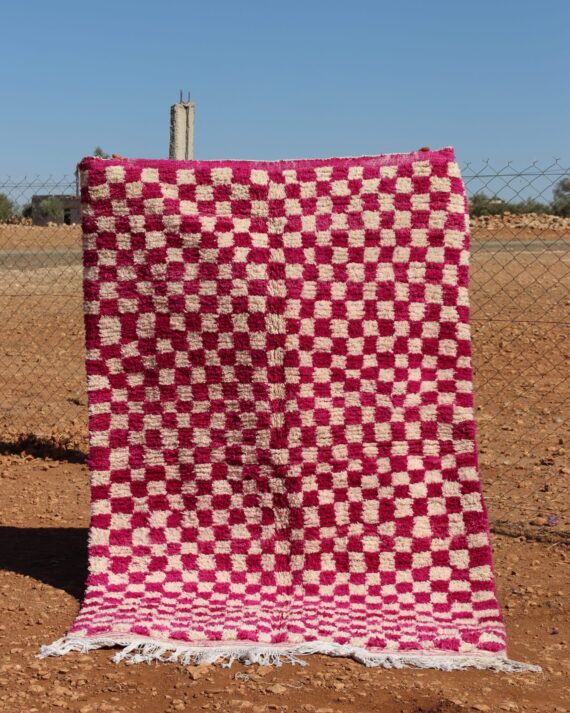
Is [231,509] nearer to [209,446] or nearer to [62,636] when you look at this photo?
[209,446]

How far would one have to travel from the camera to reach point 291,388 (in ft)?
14.1

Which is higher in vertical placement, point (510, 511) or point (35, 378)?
point (35, 378)

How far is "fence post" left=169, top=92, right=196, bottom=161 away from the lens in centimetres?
625

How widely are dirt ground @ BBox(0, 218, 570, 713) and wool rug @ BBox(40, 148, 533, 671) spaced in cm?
36

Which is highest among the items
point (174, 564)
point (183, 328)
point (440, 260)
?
point (440, 260)

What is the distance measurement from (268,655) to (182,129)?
3474mm

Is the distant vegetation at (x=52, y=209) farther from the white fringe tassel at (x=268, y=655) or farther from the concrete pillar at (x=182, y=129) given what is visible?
→ the white fringe tassel at (x=268, y=655)

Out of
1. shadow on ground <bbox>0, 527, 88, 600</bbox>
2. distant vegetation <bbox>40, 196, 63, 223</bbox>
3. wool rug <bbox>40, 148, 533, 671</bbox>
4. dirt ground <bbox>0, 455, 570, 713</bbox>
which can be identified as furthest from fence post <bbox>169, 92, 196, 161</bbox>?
distant vegetation <bbox>40, 196, 63, 223</bbox>

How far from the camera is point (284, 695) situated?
363 centimetres

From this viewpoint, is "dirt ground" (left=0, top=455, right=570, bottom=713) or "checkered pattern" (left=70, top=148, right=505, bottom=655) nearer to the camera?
"dirt ground" (left=0, top=455, right=570, bottom=713)

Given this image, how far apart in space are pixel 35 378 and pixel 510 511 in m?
4.83

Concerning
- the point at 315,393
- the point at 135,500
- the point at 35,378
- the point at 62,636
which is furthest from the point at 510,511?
the point at 35,378

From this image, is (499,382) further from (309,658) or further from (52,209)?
(52,209)

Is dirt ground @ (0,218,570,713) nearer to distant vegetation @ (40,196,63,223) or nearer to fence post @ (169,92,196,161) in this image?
fence post @ (169,92,196,161)
